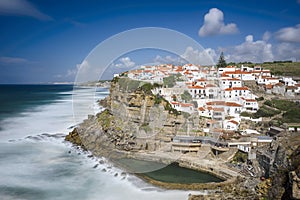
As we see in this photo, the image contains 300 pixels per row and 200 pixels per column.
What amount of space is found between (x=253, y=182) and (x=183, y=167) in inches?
77.7

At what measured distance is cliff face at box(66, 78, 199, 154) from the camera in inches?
320

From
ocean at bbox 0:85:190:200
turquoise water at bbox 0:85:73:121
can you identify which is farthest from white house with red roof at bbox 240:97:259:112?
turquoise water at bbox 0:85:73:121

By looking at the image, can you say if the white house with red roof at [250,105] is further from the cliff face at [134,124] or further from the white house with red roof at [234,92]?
the cliff face at [134,124]

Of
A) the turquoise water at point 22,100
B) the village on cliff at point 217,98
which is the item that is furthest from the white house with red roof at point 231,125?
the turquoise water at point 22,100

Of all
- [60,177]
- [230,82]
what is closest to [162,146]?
[60,177]

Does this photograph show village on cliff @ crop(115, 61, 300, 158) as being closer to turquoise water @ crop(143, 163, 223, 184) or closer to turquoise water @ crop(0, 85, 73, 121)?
turquoise water @ crop(143, 163, 223, 184)

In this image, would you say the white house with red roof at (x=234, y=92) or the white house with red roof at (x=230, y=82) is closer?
the white house with red roof at (x=234, y=92)

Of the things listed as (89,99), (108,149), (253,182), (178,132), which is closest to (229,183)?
(253,182)

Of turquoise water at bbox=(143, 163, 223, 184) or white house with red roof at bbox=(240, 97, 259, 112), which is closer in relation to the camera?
turquoise water at bbox=(143, 163, 223, 184)

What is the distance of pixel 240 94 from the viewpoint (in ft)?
42.3

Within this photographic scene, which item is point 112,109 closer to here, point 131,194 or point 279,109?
point 131,194

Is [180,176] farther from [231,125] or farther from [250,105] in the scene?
[250,105]

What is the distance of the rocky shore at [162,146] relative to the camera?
4.79m

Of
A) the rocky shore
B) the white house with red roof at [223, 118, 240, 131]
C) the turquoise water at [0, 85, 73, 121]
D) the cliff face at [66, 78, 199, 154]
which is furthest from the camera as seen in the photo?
the turquoise water at [0, 85, 73, 121]
